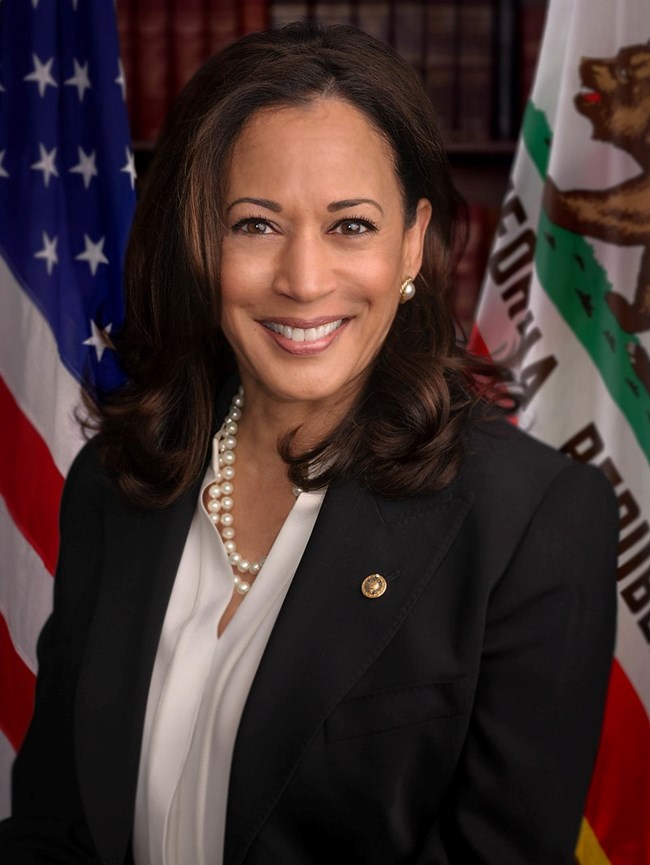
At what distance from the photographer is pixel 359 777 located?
4.64ft

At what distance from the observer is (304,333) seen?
1.48 metres

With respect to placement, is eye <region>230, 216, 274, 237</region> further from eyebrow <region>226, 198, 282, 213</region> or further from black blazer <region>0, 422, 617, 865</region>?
black blazer <region>0, 422, 617, 865</region>

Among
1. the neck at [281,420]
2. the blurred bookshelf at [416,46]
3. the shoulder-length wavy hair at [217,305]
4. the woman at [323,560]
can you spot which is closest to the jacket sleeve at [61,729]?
the woman at [323,560]

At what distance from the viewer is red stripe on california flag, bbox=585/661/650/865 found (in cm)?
182

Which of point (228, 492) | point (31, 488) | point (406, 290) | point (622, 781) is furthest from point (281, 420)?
point (622, 781)

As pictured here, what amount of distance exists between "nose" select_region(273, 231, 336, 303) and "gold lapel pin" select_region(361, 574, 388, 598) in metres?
0.37

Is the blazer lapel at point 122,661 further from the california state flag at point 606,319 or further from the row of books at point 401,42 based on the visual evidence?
the row of books at point 401,42

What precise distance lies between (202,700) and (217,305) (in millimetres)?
550

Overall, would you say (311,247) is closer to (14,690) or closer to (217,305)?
(217,305)

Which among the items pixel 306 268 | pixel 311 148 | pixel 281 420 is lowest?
pixel 281 420

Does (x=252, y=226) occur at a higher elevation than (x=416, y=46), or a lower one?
lower

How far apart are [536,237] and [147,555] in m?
0.96

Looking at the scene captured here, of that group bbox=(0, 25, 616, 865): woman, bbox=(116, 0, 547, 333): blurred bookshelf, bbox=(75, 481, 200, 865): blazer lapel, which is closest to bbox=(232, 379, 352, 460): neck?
bbox=(0, 25, 616, 865): woman

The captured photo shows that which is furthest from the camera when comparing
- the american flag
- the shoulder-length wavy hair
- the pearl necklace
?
the american flag
